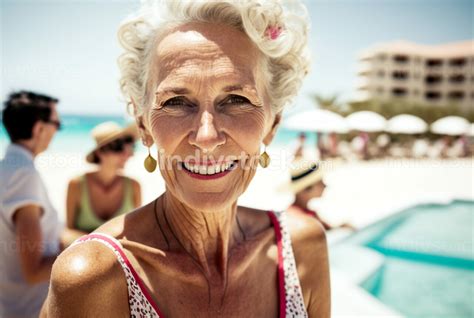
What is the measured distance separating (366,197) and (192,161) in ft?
39.4

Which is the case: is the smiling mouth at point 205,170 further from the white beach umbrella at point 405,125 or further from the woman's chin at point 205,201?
the white beach umbrella at point 405,125

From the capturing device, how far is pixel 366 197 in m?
12.3

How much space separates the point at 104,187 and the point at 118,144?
1.81ft

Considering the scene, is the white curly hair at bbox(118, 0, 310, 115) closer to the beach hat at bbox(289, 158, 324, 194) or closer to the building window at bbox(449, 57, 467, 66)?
the beach hat at bbox(289, 158, 324, 194)

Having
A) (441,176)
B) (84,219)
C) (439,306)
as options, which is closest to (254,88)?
(84,219)

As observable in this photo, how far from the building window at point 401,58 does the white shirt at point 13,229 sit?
75427 mm

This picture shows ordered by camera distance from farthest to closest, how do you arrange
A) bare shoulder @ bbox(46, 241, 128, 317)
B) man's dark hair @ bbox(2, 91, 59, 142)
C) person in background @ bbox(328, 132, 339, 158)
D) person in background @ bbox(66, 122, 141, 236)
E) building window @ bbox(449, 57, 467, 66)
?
building window @ bbox(449, 57, 467, 66), person in background @ bbox(328, 132, 339, 158), person in background @ bbox(66, 122, 141, 236), man's dark hair @ bbox(2, 91, 59, 142), bare shoulder @ bbox(46, 241, 128, 317)

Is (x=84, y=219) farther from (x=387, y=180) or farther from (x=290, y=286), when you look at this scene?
(x=387, y=180)

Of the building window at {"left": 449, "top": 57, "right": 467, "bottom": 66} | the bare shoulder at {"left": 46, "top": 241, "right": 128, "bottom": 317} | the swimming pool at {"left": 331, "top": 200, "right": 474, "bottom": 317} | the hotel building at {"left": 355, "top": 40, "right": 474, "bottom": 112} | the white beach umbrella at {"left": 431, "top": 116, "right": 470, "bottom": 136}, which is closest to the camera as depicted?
the bare shoulder at {"left": 46, "top": 241, "right": 128, "bottom": 317}

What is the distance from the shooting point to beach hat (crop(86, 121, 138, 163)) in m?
4.18

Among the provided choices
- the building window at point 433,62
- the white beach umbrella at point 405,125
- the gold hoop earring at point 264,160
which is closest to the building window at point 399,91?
the building window at point 433,62

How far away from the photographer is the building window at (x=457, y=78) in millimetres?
65056

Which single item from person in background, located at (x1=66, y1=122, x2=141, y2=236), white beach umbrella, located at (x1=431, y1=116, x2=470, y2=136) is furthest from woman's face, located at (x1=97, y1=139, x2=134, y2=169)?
white beach umbrella, located at (x1=431, y1=116, x2=470, y2=136)

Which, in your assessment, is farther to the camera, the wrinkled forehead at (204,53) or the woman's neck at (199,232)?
the woman's neck at (199,232)
